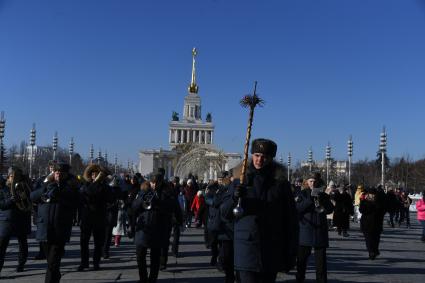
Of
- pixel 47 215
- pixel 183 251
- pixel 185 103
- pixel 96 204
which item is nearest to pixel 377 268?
pixel 183 251

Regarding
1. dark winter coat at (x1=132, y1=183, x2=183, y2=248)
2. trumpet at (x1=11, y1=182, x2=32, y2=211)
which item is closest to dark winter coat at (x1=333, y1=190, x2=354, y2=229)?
dark winter coat at (x1=132, y1=183, x2=183, y2=248)

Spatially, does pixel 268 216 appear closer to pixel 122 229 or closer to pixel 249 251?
pixel 249 251

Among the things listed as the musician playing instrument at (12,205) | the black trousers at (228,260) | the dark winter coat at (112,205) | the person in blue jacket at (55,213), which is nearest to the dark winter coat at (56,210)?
the person in blue jacket at (55,213)

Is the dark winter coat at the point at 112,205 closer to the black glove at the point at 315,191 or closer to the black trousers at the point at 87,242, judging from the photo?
the black trousers at the point at 87,242

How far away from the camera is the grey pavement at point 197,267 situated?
379 inches

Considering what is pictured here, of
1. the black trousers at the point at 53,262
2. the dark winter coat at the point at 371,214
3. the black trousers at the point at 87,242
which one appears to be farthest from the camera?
the dark winter coat at the point at 371,214

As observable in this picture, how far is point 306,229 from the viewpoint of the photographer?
8922 mm

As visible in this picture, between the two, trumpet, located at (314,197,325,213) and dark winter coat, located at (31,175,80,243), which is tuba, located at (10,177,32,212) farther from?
trumpet, located at (314,197,325,213)

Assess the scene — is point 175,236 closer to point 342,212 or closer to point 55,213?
point 55,213

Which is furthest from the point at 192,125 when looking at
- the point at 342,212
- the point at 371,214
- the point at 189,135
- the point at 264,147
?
the point at 264,147

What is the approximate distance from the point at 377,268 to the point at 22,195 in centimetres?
710

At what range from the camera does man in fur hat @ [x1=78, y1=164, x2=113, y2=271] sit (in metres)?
10.4

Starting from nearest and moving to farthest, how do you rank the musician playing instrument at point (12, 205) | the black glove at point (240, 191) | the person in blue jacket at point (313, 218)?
the black glove at point (240, 191) < the person in blue jacket at point (313, 218) < the musician playing instrument at point (12, 205)

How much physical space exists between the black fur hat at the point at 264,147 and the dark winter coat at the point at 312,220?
12.2 ft
